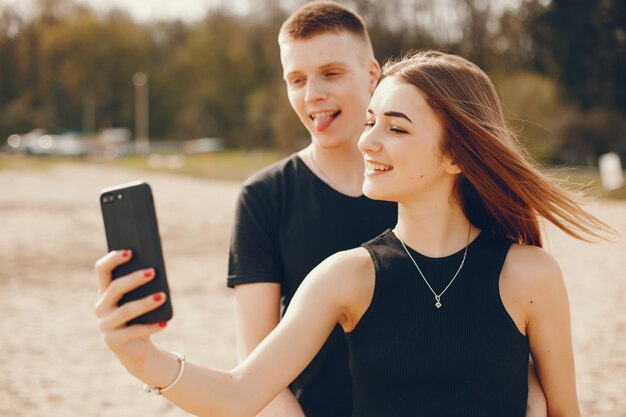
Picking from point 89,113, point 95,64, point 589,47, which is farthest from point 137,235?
point 89,113

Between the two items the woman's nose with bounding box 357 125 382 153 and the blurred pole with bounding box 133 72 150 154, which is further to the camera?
the blurred pole with bounding box 133 72 150 154

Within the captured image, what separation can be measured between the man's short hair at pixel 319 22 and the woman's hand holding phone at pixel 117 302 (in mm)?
2116

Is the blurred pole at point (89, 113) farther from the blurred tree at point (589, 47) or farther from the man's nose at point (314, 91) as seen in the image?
the man's nose at point (314, 91)

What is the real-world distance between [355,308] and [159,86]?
84261mm

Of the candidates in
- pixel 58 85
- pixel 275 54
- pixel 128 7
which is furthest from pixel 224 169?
pixel 128 7

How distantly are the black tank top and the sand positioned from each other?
4308 mm

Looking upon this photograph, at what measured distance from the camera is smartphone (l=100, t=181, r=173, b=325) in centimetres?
183

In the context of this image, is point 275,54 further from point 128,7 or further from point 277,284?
point 277,284

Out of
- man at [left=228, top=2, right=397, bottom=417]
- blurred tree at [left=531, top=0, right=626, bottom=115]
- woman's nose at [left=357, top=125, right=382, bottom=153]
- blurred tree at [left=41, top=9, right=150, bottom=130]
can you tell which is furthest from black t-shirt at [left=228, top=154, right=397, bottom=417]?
blurred tree at [left=41, top=9, right=150, bottom=130]

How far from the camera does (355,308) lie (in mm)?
2553

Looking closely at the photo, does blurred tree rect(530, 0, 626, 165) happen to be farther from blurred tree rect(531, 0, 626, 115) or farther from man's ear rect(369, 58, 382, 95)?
man's ear rect(369, 58, 382, 95)

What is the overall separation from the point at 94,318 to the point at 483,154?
7.68 m

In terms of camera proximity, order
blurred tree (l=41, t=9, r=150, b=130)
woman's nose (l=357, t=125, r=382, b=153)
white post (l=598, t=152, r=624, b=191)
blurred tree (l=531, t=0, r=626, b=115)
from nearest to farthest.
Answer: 1. woman's nose (l=357, t=125, r=382, b=153)
2. white post (l=598, t=152, r=624, b=191)
3. blurred tree (l=531, t=0, r=626, b=115)
4. blurred tree (l=41, t=9, r=150, b=130)

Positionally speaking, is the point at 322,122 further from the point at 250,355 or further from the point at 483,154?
the point at 250,355
